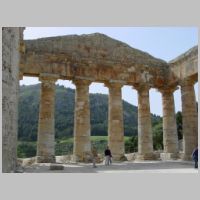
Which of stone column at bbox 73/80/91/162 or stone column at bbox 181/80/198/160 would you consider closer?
stone column at bbox 73/80/91/162

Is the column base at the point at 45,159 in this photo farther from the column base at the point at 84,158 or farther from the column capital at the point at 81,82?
the column capital at the point at 81,82

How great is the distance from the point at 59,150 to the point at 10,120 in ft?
162

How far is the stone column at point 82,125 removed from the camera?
85.1 ft

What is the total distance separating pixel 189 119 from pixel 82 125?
8.71 meters

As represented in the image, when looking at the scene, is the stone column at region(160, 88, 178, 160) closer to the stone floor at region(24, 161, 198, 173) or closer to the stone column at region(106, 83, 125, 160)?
the stone column at region(106, 83, 125, 160)

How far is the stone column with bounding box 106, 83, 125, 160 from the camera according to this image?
27141 millimetres

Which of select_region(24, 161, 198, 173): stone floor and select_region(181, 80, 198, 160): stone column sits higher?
select_region(181, 80, 198, 160): stone column

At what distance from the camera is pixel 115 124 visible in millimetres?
27641

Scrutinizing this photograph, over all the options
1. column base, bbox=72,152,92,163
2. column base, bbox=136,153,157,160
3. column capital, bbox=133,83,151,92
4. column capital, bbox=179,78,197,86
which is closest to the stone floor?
column base, bbox=72,152,92,163

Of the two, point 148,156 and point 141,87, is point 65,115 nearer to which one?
point 141,87

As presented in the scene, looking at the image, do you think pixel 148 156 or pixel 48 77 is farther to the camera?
pixel 148 156

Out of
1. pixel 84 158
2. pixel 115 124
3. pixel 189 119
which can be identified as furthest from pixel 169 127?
pixel 84 158

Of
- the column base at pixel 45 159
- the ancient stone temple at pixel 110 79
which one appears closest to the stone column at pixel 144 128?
the ancient stone temple at pixel 110 79

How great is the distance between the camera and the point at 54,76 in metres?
26.3
